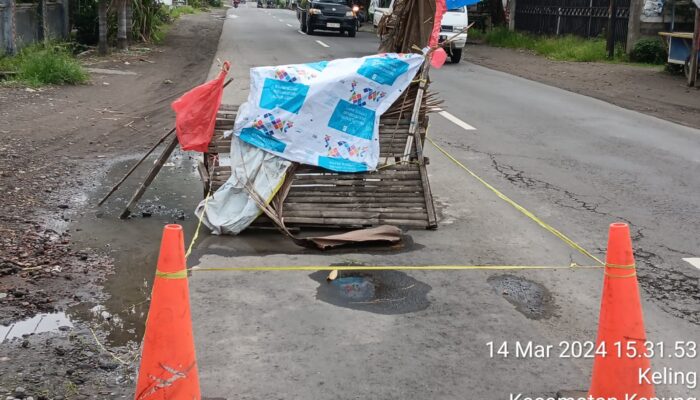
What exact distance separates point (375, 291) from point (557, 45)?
890 inches

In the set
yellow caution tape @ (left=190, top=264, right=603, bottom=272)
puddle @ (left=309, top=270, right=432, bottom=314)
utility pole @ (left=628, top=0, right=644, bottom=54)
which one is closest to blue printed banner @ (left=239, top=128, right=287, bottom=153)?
yellow caution tape @ (left=190, top=264, right=603, bottom=272)

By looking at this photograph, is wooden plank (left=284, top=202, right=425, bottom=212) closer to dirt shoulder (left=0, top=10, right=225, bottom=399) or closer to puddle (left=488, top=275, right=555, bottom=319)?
puddle (left=488, top=275, right=555, bottom=319)

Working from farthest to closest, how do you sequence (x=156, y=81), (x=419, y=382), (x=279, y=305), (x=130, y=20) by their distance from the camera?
(x=130, y=20)
(x=156, y=81)
(x=279, y=305)
(x=419, y=382)

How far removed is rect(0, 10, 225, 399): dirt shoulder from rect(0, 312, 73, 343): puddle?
0.04ft

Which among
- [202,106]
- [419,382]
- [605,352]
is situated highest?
[202,106]

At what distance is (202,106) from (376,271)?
222 centimetres

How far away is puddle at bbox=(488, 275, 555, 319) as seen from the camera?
16.5ft

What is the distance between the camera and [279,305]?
5008 mm

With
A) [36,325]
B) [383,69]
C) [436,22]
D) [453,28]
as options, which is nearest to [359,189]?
[383,69]

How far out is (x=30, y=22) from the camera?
18.5m

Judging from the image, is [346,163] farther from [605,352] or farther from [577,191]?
[605,352]

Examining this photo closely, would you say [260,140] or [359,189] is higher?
[260,140]

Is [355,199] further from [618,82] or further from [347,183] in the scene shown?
[618,82]

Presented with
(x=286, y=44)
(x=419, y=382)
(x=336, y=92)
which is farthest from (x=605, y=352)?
(x=286, y=44)
